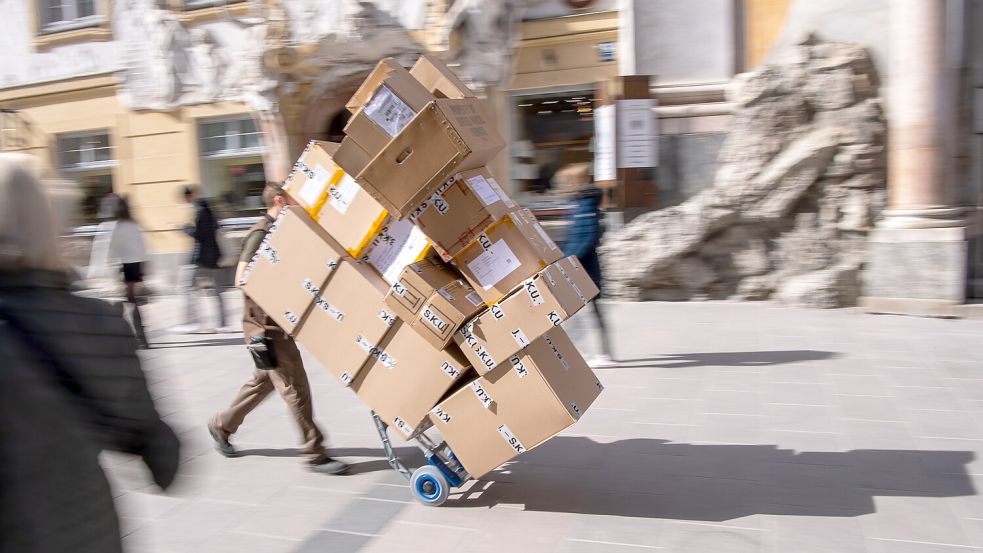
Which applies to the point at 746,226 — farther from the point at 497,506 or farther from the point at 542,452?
the point at 497,506

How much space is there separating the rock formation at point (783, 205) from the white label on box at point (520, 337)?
6.22 meters

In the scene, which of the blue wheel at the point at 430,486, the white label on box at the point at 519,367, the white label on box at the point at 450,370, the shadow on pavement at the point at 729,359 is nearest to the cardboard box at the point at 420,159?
the white label on box at the point at 450,370

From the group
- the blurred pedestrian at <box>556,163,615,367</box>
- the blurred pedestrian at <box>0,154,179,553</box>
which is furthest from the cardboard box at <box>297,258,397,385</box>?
the blurred pedestrian at <box>556,163,615,367</box>

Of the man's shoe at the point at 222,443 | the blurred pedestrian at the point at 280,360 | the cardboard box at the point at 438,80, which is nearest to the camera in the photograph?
the cardboard box at the point at 438,80

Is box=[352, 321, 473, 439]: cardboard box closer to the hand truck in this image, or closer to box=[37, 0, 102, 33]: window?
the hand truck

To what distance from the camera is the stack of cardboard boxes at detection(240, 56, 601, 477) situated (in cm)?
382

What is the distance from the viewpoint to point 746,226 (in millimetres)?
9711

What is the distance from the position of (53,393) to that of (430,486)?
2.77 m

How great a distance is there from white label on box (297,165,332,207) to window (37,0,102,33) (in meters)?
12.7

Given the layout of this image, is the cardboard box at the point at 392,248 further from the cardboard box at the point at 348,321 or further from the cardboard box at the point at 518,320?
the cardboard box at the point at 518,320

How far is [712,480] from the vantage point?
4.43m

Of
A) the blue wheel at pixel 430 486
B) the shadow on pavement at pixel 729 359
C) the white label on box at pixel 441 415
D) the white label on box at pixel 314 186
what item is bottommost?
the shadow on pavement at pixel 729 359

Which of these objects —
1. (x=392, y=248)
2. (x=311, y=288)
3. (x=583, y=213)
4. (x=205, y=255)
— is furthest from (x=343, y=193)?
(x=205, y=255)

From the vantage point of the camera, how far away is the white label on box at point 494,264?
156 inches
